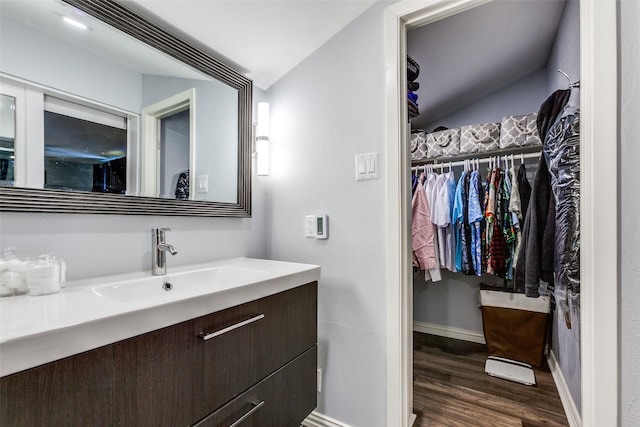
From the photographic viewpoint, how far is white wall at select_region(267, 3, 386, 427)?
131 centimetres

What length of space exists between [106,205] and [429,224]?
2043 millimetres

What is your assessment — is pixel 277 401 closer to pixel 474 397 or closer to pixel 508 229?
pixel 474 397

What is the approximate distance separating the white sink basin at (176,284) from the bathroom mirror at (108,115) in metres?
0.27

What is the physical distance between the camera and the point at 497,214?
206 centimetres

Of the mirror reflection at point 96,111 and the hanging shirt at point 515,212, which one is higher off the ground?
the mirror reflection at point 96,111

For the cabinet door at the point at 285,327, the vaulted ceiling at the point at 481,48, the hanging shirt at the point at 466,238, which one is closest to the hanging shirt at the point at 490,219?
the hanging shirt at the point at 466,238

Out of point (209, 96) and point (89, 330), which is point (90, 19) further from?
point (89, 330)

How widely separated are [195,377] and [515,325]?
2308 mm

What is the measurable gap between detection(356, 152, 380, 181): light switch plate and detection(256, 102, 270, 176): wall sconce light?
20.8 inches

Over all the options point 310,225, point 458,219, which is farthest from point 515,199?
point 310,225

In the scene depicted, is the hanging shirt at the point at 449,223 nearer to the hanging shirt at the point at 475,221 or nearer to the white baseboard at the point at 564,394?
the hanging shirt at the point at 475,221

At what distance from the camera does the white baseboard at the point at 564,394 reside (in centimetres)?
147

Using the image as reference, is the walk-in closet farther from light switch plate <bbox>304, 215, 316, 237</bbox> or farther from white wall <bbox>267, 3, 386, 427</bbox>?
light switch plate <bbox>304, 215, 316, 237</bbox>

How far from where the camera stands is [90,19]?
0.97 meters
